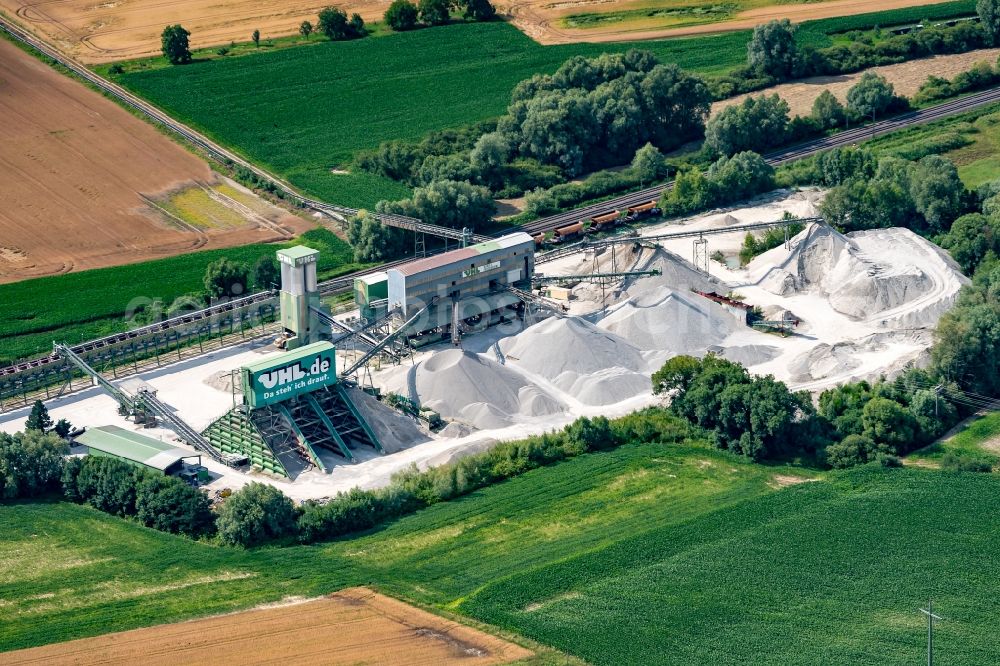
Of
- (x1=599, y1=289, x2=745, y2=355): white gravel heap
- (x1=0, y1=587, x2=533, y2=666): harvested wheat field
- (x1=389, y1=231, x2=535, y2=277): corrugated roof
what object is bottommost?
(x1=0, y1=587, x2=533, y2=666): harvested wheat field

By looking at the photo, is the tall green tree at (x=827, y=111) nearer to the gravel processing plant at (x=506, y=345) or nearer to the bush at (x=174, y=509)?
the gravel processing plant at (x=506, y=345)

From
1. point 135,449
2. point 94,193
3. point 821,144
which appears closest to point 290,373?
point 135,449

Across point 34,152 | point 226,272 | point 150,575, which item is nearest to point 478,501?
point 150,575

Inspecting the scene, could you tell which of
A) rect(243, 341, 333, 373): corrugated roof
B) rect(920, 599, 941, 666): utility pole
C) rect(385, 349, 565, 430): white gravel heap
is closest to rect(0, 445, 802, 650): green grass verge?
rect(385, 349, 565, 430): white gravel heap

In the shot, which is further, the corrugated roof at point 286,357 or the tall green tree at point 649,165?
the tall green tree at point 649,165

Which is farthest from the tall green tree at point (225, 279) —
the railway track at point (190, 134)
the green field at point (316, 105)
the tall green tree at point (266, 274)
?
the green field at point (316, 105)

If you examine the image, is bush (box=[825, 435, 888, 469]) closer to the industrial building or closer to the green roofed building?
the industrial building

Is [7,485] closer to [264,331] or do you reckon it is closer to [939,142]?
[264,331]

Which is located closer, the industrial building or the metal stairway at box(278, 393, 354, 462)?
the metal stairway at box(278, 393, 354, 462)
